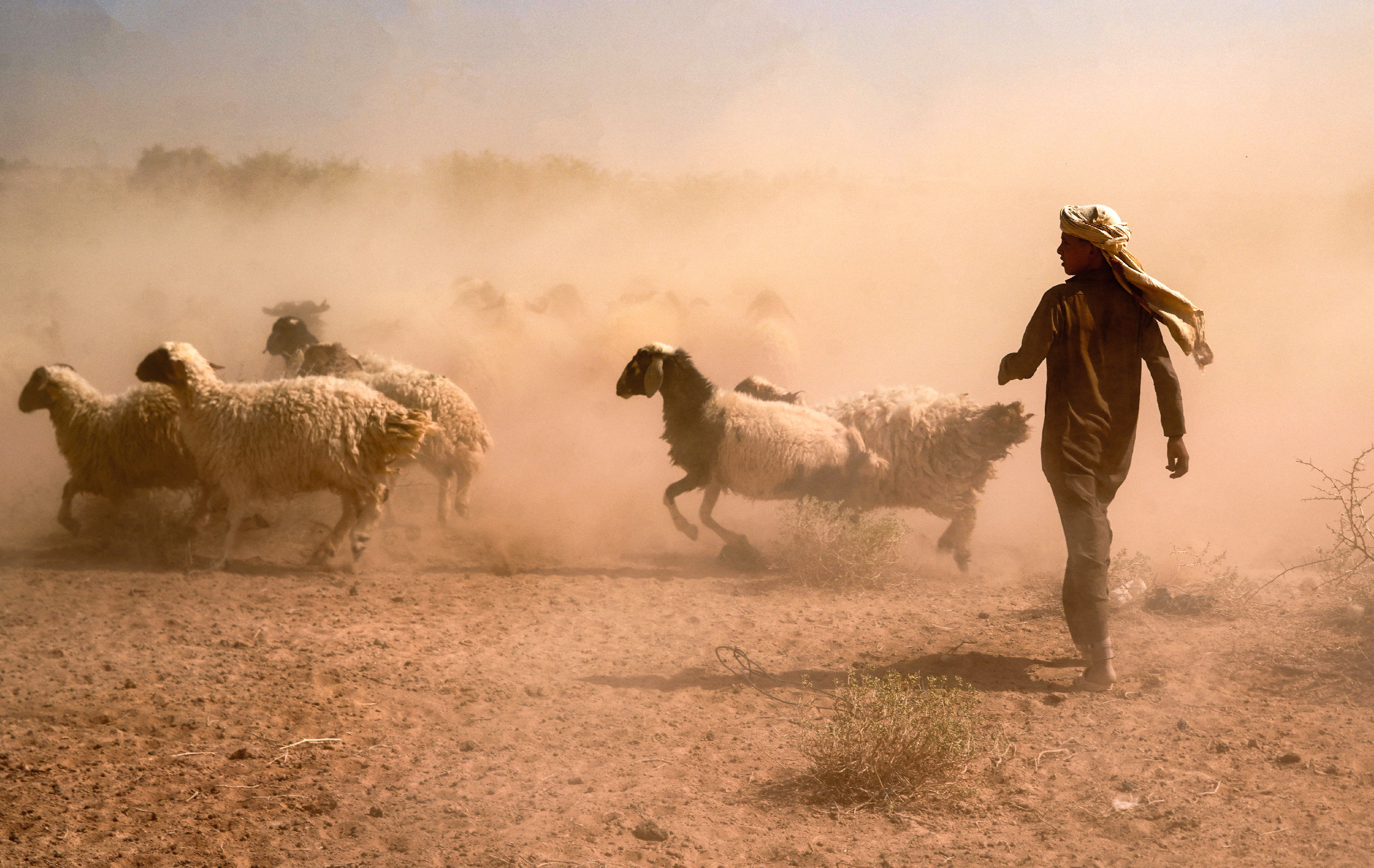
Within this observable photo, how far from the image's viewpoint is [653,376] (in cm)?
802

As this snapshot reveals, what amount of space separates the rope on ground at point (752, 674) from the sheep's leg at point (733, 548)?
7.08 ft

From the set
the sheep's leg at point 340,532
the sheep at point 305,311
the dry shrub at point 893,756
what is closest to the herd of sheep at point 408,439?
the sheep's leg at point 340,532

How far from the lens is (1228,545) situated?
28.5ft

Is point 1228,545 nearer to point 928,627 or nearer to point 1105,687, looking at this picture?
point 928,627

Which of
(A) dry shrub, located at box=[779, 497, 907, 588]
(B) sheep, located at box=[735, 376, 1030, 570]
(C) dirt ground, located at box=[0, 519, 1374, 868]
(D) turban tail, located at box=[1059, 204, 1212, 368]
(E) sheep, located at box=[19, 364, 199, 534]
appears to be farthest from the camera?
(B) sheep, located at box=[735, 376, 1030, 570]

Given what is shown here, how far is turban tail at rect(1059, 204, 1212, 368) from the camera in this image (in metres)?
4.54

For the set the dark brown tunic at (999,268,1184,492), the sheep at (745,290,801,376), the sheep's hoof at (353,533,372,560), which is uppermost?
the sheep at (745,290,801,376)

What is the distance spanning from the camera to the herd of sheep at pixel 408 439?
708 centimetres

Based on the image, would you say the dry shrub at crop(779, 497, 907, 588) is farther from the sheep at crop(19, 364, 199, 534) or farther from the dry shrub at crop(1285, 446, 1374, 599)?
the sheep at crop(19, 364, 199, 534)

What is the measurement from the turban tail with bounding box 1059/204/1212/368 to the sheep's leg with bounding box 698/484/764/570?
4016 mm

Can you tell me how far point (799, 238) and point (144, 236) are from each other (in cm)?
1494

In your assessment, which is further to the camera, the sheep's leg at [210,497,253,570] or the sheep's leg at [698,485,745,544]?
the sheep's leg at [698,485,745,544]

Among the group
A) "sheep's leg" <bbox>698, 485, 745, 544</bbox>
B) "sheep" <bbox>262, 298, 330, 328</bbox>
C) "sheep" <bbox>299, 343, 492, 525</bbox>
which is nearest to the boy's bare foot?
"sheep's leg" <bbox>698, 485, 745, 544</bbox>

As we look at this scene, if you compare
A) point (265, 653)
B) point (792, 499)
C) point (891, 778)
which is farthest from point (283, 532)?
point (891, 778)
